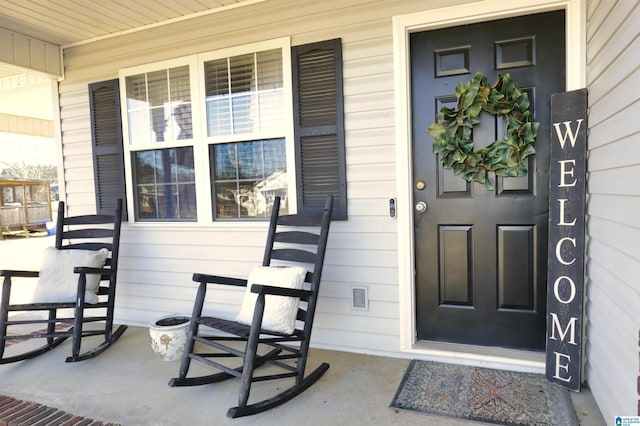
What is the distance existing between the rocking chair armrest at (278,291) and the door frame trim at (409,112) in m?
0.69

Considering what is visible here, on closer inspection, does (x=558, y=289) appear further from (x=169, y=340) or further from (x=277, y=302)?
(x=169, y=340)

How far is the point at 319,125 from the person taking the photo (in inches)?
107

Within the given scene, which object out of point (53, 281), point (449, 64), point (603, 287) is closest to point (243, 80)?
point (449, 64)

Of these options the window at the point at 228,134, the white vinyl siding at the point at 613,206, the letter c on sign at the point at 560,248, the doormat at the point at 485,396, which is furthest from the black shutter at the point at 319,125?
the white vinyl siding at the point at 613,206

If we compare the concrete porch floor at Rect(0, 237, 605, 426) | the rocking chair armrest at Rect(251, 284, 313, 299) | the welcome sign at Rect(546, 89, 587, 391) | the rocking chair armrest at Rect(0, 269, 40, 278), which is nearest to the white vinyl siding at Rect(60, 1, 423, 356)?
the concrete porch floor at Rect(0, 237, 605, 426)

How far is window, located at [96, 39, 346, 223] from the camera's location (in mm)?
2713

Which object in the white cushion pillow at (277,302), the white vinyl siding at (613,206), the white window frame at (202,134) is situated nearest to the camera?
the white vinyl siding at (613,206)

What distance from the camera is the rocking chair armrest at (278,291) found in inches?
78.7

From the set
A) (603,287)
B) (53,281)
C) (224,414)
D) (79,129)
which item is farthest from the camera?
(79,129)

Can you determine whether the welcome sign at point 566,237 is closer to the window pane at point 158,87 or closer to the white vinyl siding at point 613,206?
the white vinyl siding at point 613,206

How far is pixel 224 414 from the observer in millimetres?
2043

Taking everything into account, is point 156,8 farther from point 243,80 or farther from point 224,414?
point 224,414

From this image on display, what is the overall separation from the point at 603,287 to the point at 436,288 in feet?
2.97

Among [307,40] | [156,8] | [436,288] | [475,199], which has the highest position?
[156,8]
